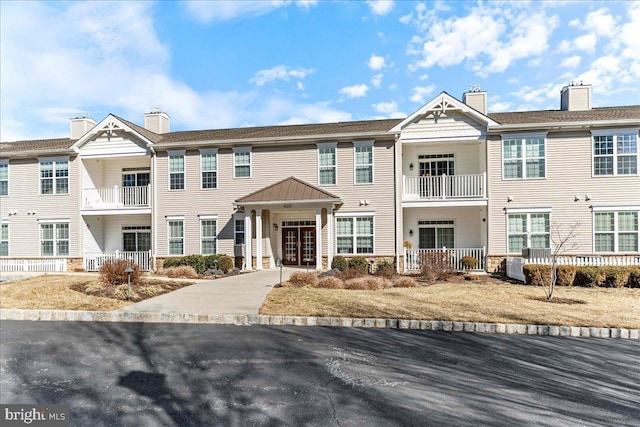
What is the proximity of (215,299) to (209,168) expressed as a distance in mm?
10336

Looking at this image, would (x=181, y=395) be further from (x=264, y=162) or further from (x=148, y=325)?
(x=264, y=162)

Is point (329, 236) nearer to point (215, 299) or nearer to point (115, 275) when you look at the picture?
point (215, 299)

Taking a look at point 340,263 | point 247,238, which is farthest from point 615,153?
point 247,238

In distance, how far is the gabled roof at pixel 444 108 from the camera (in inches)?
685

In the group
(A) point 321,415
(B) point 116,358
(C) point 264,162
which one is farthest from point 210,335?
(C) point 264,162

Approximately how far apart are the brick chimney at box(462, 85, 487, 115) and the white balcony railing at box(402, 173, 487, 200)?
11.9 ft

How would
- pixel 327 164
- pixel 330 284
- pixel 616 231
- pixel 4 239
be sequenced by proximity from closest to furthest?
pixel 330 284 < pixel 616 231 < pixel 327 164 < pixel 4 239

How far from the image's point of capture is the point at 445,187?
18125 mm

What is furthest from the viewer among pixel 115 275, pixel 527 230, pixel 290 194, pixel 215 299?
pixel 290 194

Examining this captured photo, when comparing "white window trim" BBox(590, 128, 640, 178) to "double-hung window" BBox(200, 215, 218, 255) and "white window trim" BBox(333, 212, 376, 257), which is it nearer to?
"white window trim" BBox(333, 212, 376, 257)

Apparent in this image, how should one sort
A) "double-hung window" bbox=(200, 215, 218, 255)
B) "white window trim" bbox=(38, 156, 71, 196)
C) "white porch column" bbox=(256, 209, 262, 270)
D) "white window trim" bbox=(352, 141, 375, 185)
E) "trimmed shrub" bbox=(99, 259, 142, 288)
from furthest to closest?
"white window trim" bbox=(38, 156, 71, 196), "double-hung window" bbox=(200, 215, 218, 255), "white window trim" bbox=(352, 141, 375, 185), "white porch column" bbox=(256, 209, 262, 270), "trimmed shrub" bbox=(99, 259, 142, 288)

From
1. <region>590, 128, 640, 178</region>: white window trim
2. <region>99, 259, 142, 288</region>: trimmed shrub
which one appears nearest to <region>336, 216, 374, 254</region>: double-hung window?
<region>99, 259, 142, 288</region>: trimmed shrub

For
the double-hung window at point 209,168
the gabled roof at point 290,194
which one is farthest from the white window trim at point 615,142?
the double-hung window at point 209,168

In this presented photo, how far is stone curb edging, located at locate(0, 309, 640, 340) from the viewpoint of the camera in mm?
7574
